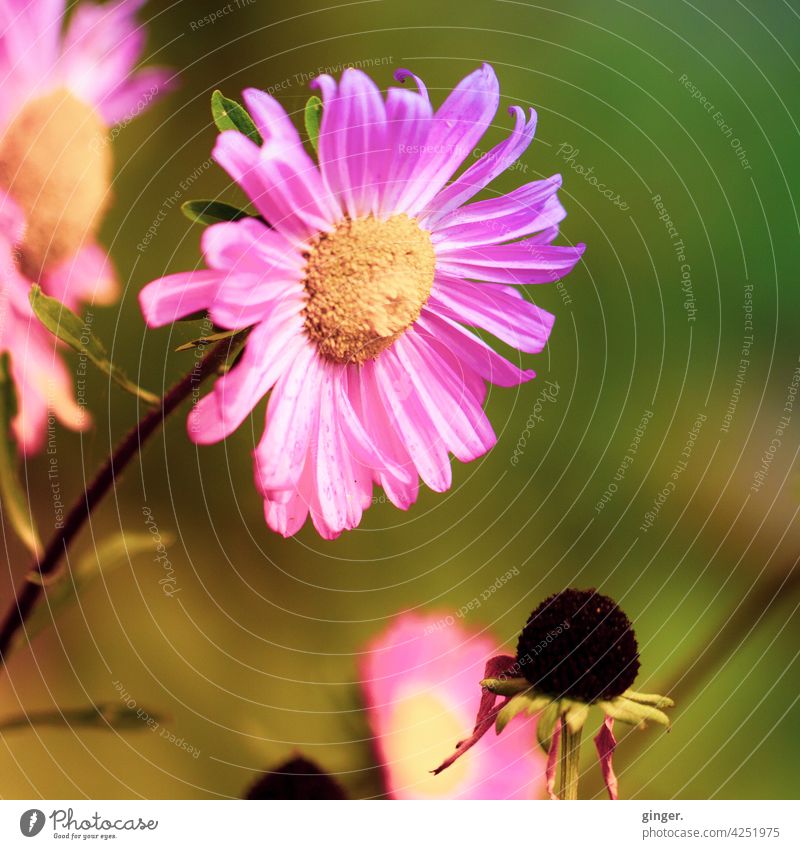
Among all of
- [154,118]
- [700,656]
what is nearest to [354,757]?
[700,656]

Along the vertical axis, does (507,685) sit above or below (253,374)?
below

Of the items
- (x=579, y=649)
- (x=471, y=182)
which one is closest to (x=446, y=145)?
(x=471, y=182)

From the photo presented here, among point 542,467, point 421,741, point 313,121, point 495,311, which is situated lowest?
point 421,741

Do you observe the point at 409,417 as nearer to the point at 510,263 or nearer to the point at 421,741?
the point at 510,263

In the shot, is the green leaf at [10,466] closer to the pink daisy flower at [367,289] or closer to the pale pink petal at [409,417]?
the pink daisy flower at [367,289]

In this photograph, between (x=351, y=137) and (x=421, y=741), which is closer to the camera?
(x=351, y=137)

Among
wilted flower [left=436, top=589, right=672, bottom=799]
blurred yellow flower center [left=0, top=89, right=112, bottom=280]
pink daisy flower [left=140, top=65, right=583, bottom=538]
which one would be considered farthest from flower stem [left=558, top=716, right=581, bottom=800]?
blurred yellow flower center [left=0, top=89, right=112, bottom=280]
